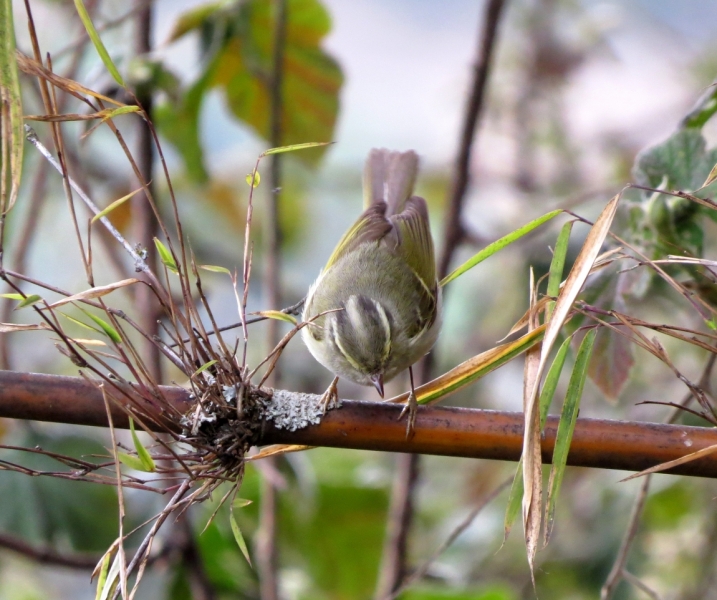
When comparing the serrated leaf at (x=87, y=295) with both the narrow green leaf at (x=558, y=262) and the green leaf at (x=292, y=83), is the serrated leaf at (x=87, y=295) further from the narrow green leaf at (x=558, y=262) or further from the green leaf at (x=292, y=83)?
the green leaf at (x=292, y=83)

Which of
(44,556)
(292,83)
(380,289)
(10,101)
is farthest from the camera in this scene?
(292,83)

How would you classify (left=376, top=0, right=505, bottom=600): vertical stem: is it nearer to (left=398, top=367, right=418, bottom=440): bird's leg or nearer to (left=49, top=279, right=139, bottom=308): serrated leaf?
(left=398, top=367, right=418, bottom=440): bird's leg

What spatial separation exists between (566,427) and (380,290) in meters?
1.45

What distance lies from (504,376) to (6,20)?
3749 millimetres

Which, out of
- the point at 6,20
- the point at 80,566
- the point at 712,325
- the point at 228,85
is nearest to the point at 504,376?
the point at 228,85

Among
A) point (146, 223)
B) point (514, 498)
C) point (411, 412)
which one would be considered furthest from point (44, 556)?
point (514, 498)

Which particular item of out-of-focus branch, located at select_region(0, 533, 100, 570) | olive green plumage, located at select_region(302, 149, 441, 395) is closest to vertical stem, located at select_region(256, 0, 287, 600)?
olive green plumage, located at select_region(302, 149, 441, 395)

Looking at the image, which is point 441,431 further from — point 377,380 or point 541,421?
point 377,380

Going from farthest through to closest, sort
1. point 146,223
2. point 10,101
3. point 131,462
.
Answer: point 146,223 < point 131,462 < point 10,101

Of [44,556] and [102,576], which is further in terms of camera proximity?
[44,556]

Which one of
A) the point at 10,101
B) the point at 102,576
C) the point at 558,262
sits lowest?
the point at 102,576

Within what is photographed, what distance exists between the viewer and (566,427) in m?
1.16

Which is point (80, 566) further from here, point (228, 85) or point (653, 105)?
point (653, 105)

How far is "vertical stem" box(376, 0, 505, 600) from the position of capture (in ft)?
8.11
